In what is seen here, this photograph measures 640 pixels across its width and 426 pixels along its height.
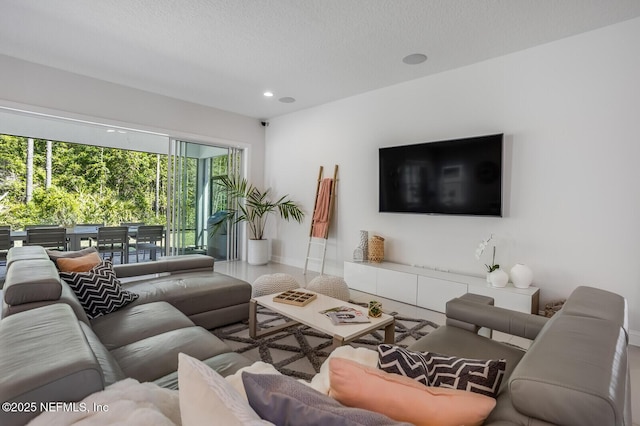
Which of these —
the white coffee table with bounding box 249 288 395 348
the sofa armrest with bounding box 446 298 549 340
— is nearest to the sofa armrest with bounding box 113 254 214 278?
the white coffee table with bounding box 249 288 395 348

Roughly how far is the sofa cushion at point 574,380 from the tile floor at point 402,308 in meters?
1.48

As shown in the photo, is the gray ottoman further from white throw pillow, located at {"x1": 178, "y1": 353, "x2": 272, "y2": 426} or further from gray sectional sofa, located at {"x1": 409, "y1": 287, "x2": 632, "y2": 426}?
white throw pillow, located at {"x1": 178, "y1": 353, "x2": 272, "y2": 426}

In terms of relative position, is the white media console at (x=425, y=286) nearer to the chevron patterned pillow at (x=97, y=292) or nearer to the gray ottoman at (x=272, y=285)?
the gray ottoman at (x=272, y=285)

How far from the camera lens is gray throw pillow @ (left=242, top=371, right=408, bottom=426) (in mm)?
720

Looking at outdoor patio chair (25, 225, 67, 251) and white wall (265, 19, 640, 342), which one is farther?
outdoor patio chair (25, 225, 67, 251)

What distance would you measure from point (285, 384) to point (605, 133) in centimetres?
368

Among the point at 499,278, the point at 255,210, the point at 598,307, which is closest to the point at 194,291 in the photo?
the point at 598,307

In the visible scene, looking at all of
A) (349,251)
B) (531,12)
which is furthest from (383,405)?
(349,251)

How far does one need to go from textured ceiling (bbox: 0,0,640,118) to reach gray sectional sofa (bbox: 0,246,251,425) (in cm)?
225

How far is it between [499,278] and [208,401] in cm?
338

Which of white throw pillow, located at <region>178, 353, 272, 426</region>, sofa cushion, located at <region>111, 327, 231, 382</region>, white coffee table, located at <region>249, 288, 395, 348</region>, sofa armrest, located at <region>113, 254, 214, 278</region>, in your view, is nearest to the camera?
white throw pillow, located at <region>178, 353, 272, 426</region>

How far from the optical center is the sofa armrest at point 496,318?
1.78 m

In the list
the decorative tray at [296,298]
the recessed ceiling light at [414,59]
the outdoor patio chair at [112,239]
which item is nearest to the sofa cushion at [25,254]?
the decorative tray at [296,298]

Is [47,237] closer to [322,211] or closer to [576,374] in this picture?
[322,211]
